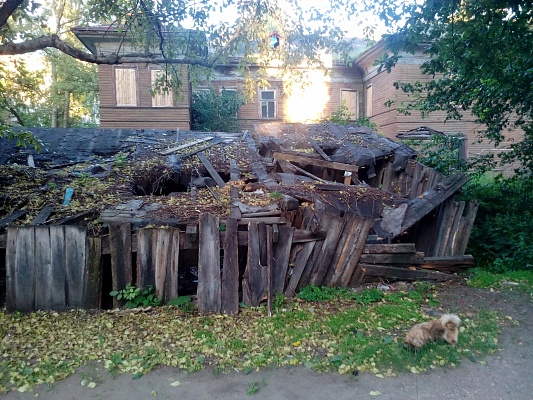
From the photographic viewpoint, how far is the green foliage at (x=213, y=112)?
65.4 ft

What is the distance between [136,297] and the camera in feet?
17.0

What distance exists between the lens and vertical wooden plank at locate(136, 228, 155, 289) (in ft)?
17.0

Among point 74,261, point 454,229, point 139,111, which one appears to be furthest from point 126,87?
point 454,229

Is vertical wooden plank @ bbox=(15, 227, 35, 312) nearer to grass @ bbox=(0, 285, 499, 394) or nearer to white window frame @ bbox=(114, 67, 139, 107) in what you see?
grass @ bbox=(0, 285, 499, 394)

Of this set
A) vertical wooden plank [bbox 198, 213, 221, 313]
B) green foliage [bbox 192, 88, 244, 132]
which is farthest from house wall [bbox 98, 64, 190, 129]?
vertical wooden plank [bbox 198, 213, 221, 313]

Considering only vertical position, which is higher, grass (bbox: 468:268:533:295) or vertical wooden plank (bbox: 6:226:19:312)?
vertical wooden plank (bbox: 6:226:19:312)

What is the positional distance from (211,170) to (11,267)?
4.12m

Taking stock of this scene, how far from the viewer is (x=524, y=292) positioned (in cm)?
577

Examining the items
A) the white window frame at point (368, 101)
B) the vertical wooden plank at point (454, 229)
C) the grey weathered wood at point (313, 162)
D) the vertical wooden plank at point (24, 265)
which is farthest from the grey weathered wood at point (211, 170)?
the white window frame at point (368, 101)

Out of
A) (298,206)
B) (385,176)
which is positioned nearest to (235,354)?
(298,206)

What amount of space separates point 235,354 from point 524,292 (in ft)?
14.4

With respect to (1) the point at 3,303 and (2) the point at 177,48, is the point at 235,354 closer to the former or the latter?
(1) the point at 3,303

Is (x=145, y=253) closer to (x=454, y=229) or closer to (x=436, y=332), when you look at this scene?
(x=436, y=332)

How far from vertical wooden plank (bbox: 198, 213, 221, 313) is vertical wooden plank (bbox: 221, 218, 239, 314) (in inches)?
3.0
